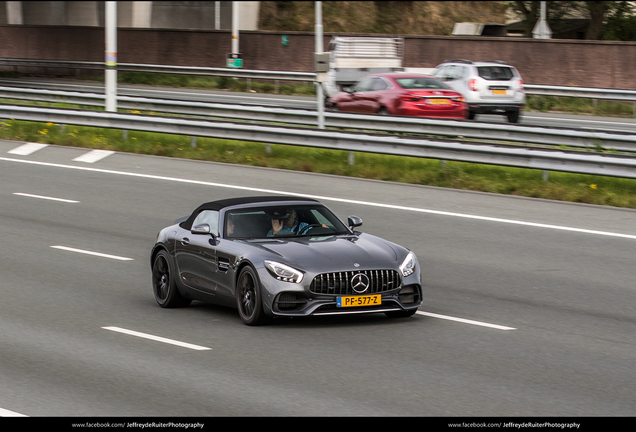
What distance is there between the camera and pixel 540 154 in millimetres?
19016

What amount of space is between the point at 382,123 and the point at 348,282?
15.1m

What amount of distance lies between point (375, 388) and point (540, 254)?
22.6ft

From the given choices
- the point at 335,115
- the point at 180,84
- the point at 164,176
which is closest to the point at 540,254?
the point at 164,176

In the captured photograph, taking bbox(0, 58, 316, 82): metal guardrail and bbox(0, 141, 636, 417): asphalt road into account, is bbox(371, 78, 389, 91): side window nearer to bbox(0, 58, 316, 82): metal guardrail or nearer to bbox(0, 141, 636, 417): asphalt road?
bbox(0, 141, 636, 417): asphalt road

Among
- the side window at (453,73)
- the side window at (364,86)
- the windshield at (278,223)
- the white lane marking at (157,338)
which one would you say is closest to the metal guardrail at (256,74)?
the side window at (453,73)

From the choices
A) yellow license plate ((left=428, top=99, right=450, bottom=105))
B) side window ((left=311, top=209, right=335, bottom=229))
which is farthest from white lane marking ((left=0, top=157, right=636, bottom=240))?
yellow license plate ((left=428, top=99, right=450, bottom=105))

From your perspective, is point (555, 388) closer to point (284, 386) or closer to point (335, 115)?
point (284, 386)

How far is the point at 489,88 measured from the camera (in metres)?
28.0

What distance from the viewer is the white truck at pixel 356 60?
3688 centimetres

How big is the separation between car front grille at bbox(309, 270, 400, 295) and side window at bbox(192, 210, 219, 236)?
1640 millimetres

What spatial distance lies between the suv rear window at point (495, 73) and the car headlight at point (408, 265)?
18488 mm

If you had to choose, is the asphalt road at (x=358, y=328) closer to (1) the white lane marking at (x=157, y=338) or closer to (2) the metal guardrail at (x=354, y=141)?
(1) the white lane marking at (x=157, y=338)

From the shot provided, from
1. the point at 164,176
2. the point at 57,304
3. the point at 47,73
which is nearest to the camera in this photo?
the point at 57,304

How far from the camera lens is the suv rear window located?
28.2m
